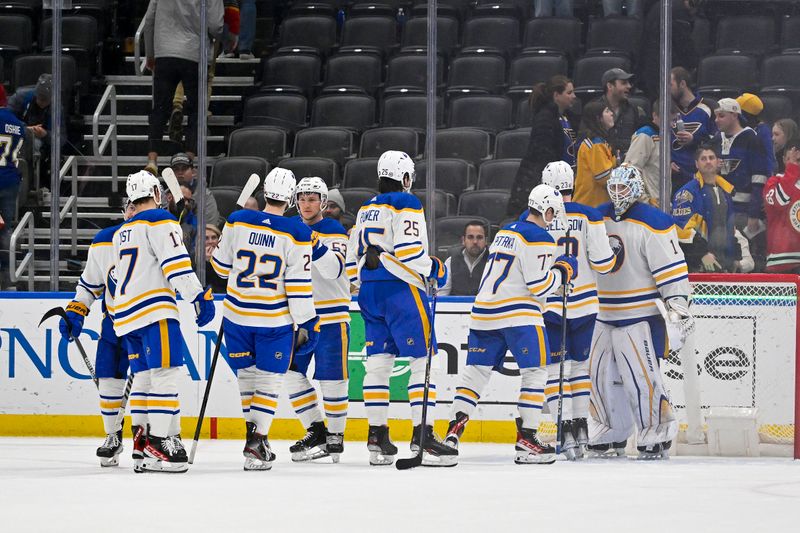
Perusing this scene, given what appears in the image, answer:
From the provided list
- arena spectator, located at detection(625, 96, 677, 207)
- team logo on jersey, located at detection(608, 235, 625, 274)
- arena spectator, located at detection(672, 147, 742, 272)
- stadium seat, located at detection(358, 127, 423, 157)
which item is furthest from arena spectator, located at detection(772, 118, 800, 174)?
stadium seat, located at detection(358, 127, 423, 157)

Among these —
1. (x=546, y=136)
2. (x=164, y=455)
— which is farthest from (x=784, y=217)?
(x=164, y=455)

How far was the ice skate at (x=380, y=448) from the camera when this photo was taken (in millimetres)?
6824

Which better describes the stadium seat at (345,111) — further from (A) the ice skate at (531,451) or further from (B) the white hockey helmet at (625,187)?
(A) the ice skate at (531,451)

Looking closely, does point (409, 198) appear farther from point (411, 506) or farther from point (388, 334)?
point (411, 506)

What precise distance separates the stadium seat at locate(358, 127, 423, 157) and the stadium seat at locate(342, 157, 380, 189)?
0.06 metres

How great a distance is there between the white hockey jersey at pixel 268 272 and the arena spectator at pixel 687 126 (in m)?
2.70

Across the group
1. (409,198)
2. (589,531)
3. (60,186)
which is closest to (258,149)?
(60,186)

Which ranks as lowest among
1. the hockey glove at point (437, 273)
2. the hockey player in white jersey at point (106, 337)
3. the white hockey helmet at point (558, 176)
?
the hockey player in white jersey at point (106, 337)

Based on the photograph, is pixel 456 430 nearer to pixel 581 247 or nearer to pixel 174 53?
pixel 581 247

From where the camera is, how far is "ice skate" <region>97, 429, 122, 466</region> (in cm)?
668

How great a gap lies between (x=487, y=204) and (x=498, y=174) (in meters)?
0.22

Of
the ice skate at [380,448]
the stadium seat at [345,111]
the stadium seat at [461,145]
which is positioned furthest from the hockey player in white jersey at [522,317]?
the stadium seat at [345,111]

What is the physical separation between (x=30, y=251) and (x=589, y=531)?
5095 mm

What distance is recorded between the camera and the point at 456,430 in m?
6.92
